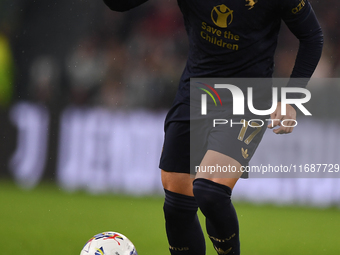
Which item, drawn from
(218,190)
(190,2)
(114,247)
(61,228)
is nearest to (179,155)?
(218,190)

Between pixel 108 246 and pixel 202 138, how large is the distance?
2.27 feet

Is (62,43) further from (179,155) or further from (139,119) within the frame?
(179,155)

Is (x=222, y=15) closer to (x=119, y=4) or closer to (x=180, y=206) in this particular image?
(x=119, y=4)

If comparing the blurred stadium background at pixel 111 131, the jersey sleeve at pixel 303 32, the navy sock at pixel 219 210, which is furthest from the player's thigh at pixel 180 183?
the blurred stadium background at pixel 111 131

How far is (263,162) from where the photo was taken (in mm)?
4844

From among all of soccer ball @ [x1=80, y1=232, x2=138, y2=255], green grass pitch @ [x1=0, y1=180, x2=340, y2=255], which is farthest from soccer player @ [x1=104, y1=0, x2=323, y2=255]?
green grass pitch @ [x1=0, y1=180, x2=340, y2=255]

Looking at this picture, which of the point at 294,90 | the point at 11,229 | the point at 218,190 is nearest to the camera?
the point at 218,190

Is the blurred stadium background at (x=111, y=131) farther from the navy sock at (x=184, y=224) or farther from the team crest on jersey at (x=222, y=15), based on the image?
the team crest on jersey at (x=222, y=15)

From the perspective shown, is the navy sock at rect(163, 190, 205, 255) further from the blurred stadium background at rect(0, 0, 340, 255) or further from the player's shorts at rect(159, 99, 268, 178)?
the blurred stadium background at rect(0, 0, 340, 255)

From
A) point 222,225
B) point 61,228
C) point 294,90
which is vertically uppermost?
point 294,90

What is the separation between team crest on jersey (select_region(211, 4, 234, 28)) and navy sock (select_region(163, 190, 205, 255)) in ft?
2.71

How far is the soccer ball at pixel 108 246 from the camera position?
2258 mm

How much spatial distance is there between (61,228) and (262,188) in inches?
81.8

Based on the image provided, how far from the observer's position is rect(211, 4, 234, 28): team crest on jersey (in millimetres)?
2133
